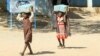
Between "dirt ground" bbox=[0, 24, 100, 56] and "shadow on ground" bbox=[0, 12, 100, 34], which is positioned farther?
"shadow on ground" bbox=[0, 12, 100, 34]

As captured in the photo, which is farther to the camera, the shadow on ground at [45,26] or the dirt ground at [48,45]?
the shadow on ground at [45,26]

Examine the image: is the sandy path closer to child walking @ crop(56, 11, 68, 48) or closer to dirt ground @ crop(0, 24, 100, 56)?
dirt ground @ crop(0, 24, 100, 56)

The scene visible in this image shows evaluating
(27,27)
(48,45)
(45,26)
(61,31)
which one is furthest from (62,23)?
(45,26)

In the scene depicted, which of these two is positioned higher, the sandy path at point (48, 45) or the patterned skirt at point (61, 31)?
the patterned skirt at point (61, 31)

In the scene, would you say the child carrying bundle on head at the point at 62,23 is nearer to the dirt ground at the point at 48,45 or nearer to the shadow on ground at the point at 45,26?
the dirt ground at the point at 48,45

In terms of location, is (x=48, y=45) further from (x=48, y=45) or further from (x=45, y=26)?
(x=45, y=26)

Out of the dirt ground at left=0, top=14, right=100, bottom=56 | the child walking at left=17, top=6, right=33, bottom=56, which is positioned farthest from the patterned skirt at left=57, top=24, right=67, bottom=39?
the child walking at left=17, top=6, right=33, bottom=56

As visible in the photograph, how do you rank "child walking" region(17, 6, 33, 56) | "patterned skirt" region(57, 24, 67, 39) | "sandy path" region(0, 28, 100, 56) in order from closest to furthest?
"child walking" region(17, 6, 33, 56) → "sandy path" region(0, 28, 100, 56) → "patterned skirt" region(57, 24, 67, 39)

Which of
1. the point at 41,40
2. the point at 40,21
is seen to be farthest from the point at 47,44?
the point at 40,21

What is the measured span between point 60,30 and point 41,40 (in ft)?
7.93

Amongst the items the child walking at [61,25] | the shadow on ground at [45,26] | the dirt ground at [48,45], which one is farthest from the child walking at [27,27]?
the shadow on ground at [45,26]

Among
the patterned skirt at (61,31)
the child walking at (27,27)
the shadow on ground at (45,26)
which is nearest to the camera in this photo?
the child walking at (27,27)

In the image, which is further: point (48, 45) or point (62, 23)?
point (48, 45)

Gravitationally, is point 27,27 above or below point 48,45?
above
